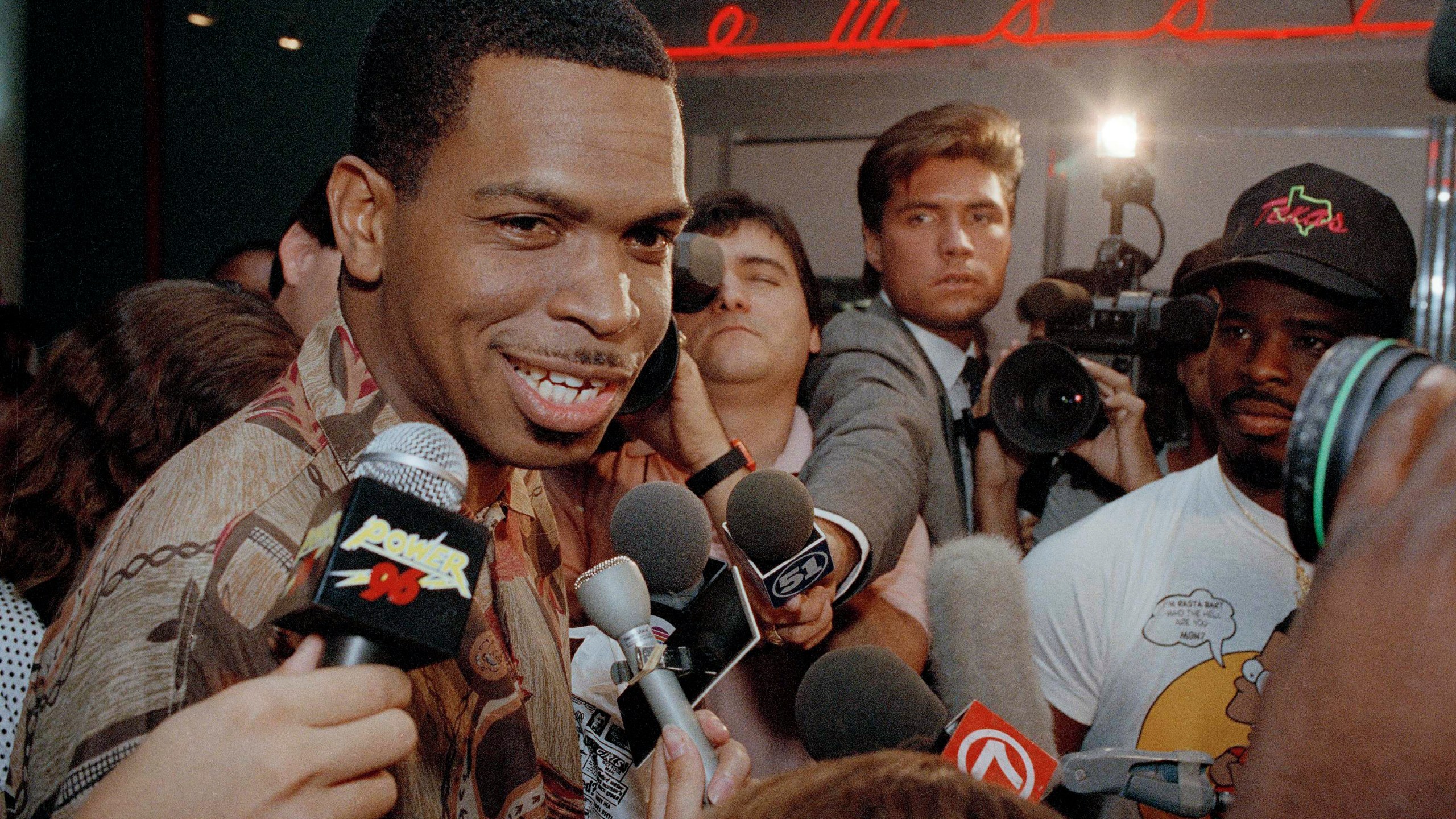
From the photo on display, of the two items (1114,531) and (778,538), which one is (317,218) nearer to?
(778,538)

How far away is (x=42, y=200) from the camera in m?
3.04

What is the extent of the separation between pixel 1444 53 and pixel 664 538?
3.31 ft

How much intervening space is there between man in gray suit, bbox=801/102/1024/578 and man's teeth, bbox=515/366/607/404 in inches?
46.5

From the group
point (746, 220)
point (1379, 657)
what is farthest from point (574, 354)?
point (746, 220)

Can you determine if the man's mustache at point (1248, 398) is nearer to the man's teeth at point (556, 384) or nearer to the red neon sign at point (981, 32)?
the man's teeth at point (556, 384)

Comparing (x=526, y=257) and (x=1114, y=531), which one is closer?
(x=526, y=257)

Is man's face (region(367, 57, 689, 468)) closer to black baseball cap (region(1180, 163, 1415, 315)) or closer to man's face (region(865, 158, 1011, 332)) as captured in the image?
black baseball cap (region(1180, 163, 1415, 315))

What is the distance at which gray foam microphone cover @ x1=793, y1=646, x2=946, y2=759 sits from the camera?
1174 mm

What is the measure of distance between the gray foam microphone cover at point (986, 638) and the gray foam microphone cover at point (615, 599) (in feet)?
1.64

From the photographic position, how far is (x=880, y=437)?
2.17 metres

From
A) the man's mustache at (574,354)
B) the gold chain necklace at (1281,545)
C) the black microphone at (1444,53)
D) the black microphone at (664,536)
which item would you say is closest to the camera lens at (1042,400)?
the gold chain necklace at (1281,545)

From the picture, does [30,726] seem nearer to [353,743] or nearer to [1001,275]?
[353,743]

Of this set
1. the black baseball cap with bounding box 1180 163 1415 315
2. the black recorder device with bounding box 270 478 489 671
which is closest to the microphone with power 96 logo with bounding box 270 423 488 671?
the black recorder device with bounding box 270 478 489 671

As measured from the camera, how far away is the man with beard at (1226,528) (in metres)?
1.97
